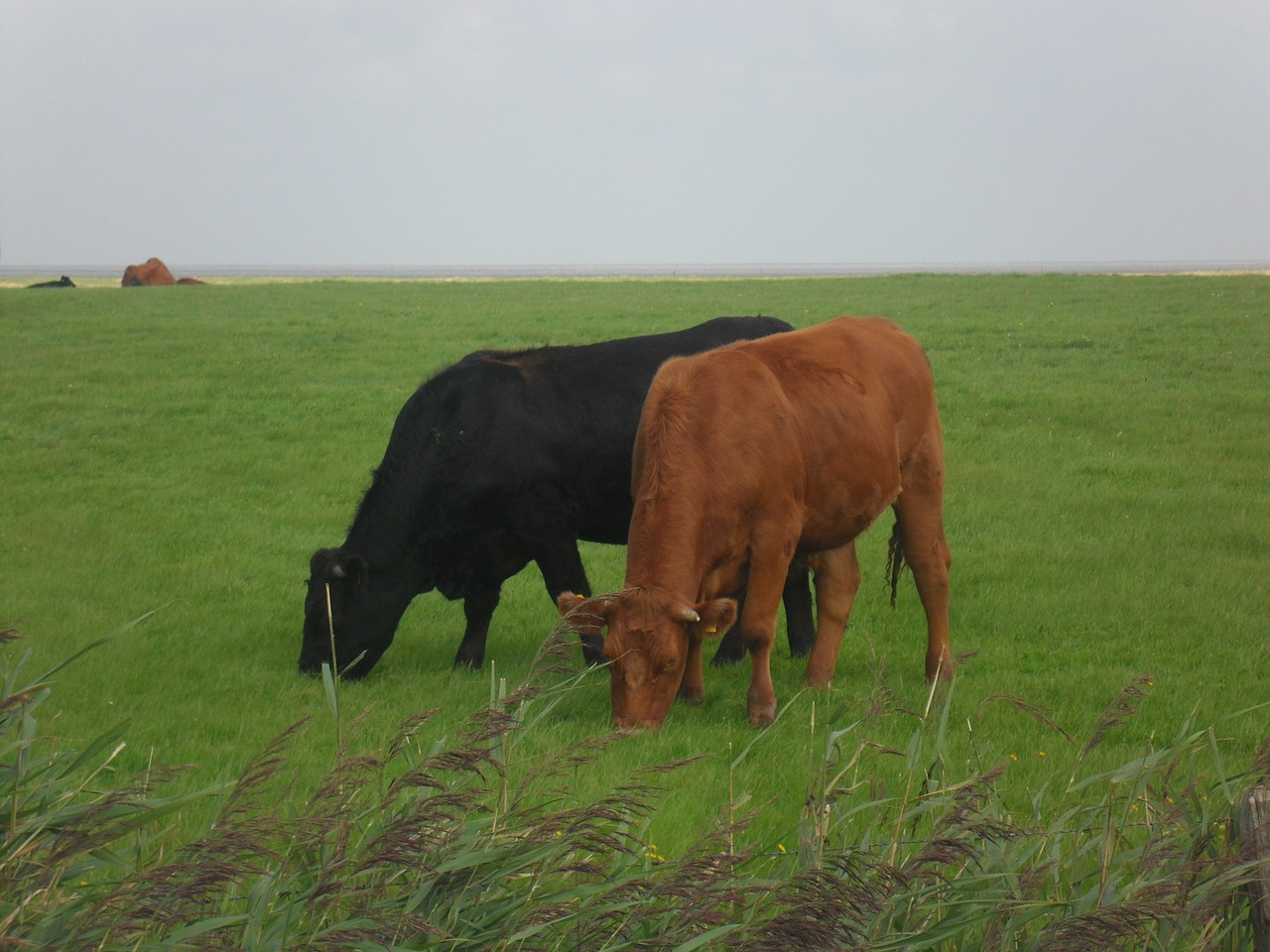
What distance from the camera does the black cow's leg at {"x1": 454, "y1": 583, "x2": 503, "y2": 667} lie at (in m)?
8.41

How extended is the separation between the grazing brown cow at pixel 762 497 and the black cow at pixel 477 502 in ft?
4.00

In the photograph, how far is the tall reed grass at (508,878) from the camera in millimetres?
2959

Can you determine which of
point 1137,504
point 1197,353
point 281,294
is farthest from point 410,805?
point 281,294

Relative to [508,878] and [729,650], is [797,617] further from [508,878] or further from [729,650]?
[508,878]

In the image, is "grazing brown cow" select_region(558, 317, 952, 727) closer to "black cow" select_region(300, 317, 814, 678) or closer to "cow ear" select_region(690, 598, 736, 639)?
"cow ear" select_region(690, 598, 736, 639)

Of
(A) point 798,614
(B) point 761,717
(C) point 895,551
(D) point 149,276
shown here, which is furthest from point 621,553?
(D) point 149,276

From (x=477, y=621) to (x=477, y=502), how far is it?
870 millimetres

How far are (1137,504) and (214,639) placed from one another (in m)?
8.92

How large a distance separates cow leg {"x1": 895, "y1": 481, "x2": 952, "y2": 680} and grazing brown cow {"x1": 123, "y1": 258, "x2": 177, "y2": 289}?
150ft

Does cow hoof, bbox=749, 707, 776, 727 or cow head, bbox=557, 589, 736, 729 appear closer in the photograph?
cow head, bbox=557, 589, 736, 729

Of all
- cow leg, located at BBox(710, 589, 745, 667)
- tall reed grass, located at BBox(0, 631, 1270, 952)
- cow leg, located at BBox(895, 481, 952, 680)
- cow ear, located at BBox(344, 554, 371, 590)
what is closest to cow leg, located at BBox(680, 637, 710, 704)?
cow leg, located at BBox(710, 589, 745, 667)

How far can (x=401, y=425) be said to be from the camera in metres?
8.41

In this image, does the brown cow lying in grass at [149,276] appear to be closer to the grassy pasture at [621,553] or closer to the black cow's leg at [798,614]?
the grassy pasture at [621,553]

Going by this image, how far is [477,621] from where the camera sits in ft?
27.6
